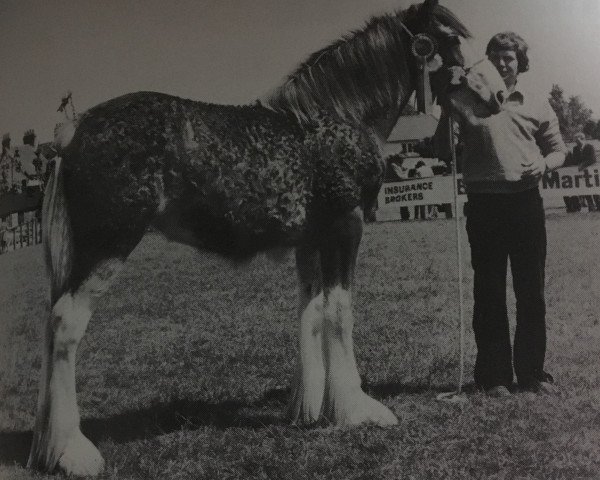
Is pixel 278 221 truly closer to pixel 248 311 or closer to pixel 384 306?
pixel 248 311

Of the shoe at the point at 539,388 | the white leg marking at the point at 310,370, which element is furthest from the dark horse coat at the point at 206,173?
the shoe at the point at 539,388

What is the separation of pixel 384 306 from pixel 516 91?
78 centimetres

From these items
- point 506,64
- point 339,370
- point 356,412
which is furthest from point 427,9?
point 356,412

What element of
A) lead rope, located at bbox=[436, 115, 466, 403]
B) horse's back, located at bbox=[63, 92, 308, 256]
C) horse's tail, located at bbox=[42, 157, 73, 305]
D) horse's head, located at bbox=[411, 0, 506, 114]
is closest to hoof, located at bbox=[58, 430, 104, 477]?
horse's tail, located at bbox=[42, 157, 73, 305]

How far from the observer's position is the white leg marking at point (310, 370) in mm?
1808

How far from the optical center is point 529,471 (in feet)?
5.95

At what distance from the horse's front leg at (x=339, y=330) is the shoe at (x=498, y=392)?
37 cm

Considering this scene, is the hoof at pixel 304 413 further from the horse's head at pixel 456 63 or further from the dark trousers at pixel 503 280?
the horse's head at pixel 456 63

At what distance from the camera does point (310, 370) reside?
1.81m

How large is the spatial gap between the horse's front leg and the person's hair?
69cm

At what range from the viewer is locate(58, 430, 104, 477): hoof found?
155 cm

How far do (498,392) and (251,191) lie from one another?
0.99m

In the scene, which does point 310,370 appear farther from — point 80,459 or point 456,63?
point 456,63

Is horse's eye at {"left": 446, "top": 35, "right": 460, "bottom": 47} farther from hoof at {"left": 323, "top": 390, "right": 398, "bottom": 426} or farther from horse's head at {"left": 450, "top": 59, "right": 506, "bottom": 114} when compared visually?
hoof at {"left": 323, "top": 390, "right": 398, "bottom": 426}
